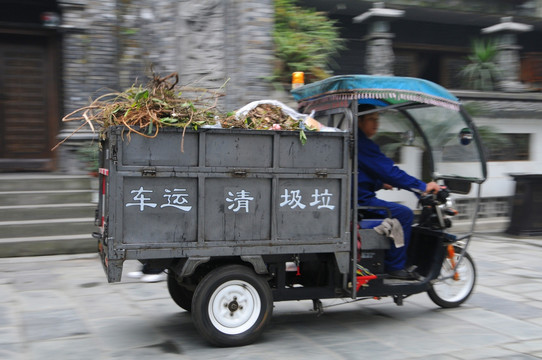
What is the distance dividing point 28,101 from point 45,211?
327cm

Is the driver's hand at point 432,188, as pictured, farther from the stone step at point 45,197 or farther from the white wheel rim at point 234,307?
the stone step at point 45,197

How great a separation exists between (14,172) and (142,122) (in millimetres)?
7209

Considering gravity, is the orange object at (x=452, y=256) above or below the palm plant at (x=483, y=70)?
below

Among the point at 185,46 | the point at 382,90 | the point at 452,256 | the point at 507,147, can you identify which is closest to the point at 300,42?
the point at 185,46

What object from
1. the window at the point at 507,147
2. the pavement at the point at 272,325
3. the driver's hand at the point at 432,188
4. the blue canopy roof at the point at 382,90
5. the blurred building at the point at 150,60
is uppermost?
the blurred building at the point at 150,60

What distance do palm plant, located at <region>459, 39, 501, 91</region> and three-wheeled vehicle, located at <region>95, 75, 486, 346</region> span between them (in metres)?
7.76

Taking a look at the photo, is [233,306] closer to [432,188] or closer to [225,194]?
[225,194]

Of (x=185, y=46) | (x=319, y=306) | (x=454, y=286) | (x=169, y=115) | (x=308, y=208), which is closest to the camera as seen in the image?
(x=169, y=115)

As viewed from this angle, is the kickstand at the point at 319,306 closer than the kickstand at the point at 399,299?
Yes

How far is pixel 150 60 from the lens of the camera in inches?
408

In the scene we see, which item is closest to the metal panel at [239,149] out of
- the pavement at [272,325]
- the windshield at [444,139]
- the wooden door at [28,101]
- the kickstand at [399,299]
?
the pavement at [272,325]

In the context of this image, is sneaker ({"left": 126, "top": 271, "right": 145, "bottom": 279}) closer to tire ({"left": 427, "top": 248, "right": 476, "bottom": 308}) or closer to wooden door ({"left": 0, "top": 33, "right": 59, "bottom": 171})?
tire ({"left": 427, "top": 248, "right": 476, "bottom": 308})

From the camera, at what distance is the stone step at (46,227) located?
26.6 feet

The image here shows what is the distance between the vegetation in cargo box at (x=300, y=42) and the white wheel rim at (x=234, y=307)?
6.33 m
